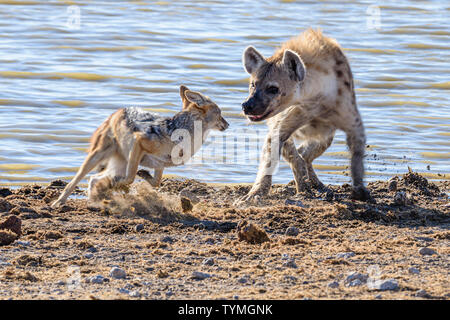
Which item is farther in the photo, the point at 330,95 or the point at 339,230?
the point at 330,95

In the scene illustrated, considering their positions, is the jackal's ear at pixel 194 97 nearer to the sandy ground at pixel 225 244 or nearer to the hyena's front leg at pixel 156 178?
the hyena's front leg at pixel 156 178

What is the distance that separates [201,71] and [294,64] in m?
6.30

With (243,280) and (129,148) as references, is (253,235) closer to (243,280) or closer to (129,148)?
(243,280)

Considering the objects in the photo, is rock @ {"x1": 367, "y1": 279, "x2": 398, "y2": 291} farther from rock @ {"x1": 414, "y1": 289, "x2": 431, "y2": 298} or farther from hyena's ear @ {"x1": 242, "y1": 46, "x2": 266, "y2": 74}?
hyena's ear @ {"x1": 242, "y1": 46, "x2": 266, "y2": 74}

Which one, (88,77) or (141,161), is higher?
(88,77)

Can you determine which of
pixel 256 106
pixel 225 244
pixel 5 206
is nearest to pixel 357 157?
pixel 256 106

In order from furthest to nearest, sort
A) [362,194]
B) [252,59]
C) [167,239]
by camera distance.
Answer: [362,194], [252,59], [167,239]

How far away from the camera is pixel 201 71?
540 inches

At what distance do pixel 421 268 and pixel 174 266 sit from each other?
154 cm

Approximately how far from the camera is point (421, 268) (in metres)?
5.61

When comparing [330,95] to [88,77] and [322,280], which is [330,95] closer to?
[322,280]
